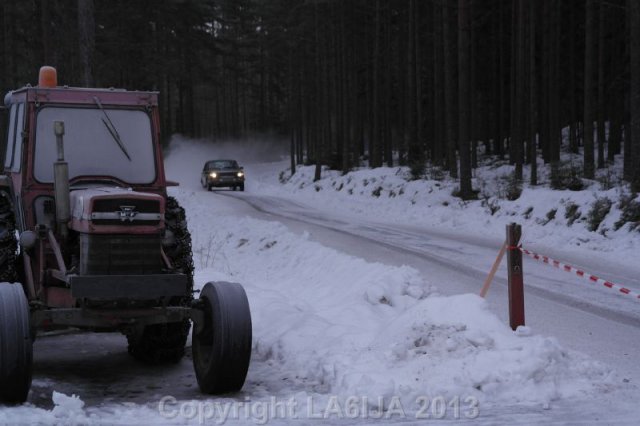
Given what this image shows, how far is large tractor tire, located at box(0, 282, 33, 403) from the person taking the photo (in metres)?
5.70

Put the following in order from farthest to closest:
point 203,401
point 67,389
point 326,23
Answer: point 326,23 → point 67,389 → point 203,401

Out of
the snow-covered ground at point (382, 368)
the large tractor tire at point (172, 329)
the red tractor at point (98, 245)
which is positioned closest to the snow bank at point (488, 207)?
the snow-covered ground at point (382, 368)

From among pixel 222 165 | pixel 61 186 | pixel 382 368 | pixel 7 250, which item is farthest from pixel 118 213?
pixel 222 165

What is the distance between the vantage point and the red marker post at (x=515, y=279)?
7.89 metres

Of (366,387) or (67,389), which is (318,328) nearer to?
(366,387)

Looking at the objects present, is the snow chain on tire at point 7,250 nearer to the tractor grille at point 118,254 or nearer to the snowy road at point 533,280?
the tractor grille at point 118,254

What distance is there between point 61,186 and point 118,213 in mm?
694

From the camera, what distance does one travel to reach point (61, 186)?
661cm

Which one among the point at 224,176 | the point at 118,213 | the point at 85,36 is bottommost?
the point at 224,176

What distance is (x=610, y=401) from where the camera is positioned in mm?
5852

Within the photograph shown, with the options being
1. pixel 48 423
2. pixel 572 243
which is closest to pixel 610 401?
pixel 48 423

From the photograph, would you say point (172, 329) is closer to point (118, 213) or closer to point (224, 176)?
point (118, 213)

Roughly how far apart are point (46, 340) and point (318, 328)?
136 inches

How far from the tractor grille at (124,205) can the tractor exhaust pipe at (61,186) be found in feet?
1.61
